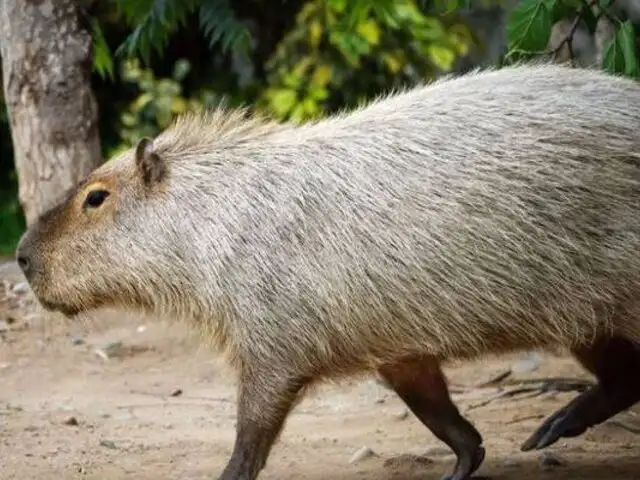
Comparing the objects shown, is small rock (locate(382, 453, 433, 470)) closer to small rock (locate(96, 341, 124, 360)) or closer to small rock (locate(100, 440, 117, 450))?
small rock (locate(100, 440, 117, 450))

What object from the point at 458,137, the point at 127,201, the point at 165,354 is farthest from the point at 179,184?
the point at 165,354

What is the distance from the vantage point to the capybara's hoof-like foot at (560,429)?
488cm

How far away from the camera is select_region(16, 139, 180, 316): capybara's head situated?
4.71m

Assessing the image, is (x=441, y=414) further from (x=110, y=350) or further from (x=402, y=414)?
(x=110, y=350)

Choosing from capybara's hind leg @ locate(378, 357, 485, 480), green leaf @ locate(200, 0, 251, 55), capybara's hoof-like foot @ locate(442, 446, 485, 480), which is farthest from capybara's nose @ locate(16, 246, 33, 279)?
green leaf @ locate(200, 0, 251, 55)

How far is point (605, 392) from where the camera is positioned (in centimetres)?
490

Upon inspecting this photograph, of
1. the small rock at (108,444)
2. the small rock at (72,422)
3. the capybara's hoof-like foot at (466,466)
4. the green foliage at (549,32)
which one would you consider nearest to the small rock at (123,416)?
the small rock at (72,422)

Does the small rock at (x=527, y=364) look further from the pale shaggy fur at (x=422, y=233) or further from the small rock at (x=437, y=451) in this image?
the pale shaggy fur at (x=422, y=233)

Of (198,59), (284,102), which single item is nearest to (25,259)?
(284,102)

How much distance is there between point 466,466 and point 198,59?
7.45m

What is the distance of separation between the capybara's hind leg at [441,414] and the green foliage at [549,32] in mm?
1130

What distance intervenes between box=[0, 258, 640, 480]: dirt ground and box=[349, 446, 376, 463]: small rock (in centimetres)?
2

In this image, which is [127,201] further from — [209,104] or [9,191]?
[9,191]

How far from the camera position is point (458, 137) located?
14.5 ft
